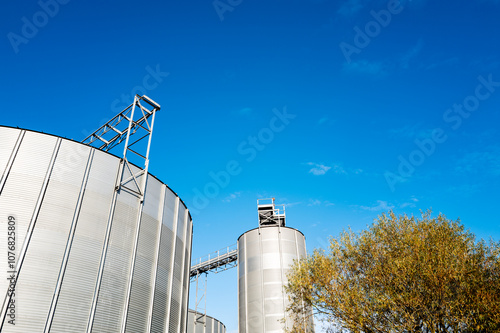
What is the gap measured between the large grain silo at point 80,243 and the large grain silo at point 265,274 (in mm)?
14264

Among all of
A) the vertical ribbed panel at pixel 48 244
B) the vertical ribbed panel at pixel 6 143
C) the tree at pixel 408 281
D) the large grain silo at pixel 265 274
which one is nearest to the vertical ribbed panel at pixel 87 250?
the vertical ribbed panel at pixel 48 244

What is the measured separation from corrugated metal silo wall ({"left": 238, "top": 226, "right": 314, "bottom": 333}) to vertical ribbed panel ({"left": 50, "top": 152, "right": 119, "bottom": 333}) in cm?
2047

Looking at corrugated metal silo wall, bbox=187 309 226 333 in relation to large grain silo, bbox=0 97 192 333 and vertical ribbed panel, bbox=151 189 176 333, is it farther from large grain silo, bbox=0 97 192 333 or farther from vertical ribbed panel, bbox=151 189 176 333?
vertical ribbed panel, bbox=151 189 176 333

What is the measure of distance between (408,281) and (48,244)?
17.2m

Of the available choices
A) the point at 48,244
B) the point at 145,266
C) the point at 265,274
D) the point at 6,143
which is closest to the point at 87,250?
the point at 48,244

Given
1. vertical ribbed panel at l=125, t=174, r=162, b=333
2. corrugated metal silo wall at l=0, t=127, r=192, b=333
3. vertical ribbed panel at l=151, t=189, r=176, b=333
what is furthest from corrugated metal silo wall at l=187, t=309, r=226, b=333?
vertical ribbed panel at l=125, t=174, r=162, b=333

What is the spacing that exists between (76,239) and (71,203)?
5.98ft

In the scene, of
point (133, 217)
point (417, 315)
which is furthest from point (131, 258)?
point (417, 315)

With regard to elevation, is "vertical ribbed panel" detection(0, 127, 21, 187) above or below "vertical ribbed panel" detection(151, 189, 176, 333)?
above

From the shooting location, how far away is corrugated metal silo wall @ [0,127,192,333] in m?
13.5

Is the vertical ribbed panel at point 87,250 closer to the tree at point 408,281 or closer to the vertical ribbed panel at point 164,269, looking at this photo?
the vertical ribbed panel at point 164,269

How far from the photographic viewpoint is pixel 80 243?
15.1m

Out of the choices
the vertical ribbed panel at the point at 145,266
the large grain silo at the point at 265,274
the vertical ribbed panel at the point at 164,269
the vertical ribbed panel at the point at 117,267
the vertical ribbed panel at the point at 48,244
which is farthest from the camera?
the large grain silo at the point at 265,274

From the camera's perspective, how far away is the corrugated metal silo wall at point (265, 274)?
31.2 m
